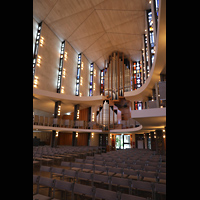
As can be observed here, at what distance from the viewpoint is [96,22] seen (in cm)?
1956

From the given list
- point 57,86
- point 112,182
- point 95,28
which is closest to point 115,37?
point 95,28

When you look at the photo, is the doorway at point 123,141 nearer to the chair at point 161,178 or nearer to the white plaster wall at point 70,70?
the white plaster wall at point 70,70

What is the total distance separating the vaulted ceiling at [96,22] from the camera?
16.9 m

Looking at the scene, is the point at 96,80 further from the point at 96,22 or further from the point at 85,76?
the point at 96,22

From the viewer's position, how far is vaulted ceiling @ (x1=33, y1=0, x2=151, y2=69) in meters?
16.9

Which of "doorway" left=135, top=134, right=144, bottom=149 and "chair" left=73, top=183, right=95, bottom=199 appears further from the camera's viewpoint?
"doorway" left=135, top=134, right=144, bottom=149

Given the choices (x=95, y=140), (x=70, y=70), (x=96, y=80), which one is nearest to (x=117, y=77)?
(x=96, y=80)

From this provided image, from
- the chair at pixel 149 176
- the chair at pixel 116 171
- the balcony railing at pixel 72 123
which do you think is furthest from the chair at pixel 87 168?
the balcony railing at pixel 72 123

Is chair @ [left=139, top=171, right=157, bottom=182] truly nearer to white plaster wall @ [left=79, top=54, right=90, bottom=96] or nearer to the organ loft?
the organ loft

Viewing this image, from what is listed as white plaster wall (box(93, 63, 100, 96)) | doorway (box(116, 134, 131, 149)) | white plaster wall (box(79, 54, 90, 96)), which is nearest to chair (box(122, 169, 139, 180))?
doorway (box(116, 134, 131, 149))
